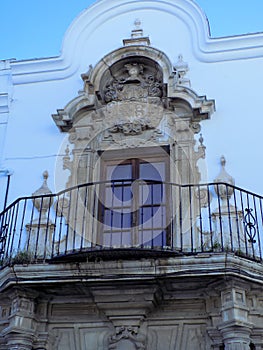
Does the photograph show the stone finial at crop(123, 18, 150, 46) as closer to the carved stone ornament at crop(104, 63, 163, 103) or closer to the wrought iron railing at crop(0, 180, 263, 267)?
the carved stone ornament at crop(104, 63, 163, 103)

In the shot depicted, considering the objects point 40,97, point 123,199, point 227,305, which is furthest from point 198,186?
point 40,97

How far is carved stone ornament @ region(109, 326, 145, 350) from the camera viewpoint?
630 cm

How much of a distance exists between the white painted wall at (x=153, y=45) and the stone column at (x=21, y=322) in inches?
72.2

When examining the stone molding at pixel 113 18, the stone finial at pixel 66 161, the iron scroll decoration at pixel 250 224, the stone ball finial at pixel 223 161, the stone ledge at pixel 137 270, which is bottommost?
the stone ledge at pixel 137 270

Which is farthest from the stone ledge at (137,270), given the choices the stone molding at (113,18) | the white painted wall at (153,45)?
the stone molding at (113,18)

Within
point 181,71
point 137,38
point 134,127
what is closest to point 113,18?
point 137,38

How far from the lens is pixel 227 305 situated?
6145 mm

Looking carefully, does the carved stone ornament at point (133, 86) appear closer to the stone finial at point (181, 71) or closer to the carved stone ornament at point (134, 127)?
the stone finial at point (181, 71)

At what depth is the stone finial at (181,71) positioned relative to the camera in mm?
8361

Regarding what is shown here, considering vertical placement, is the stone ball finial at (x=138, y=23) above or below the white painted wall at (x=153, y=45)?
above

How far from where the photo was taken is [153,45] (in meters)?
9.01

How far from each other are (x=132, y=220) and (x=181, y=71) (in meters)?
2.60

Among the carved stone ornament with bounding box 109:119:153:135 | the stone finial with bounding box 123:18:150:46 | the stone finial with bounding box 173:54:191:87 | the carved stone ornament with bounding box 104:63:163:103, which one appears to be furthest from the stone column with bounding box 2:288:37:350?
the stone finial with bounding box 123:18:150:46

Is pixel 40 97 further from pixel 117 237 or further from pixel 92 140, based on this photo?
pixel 117 237
